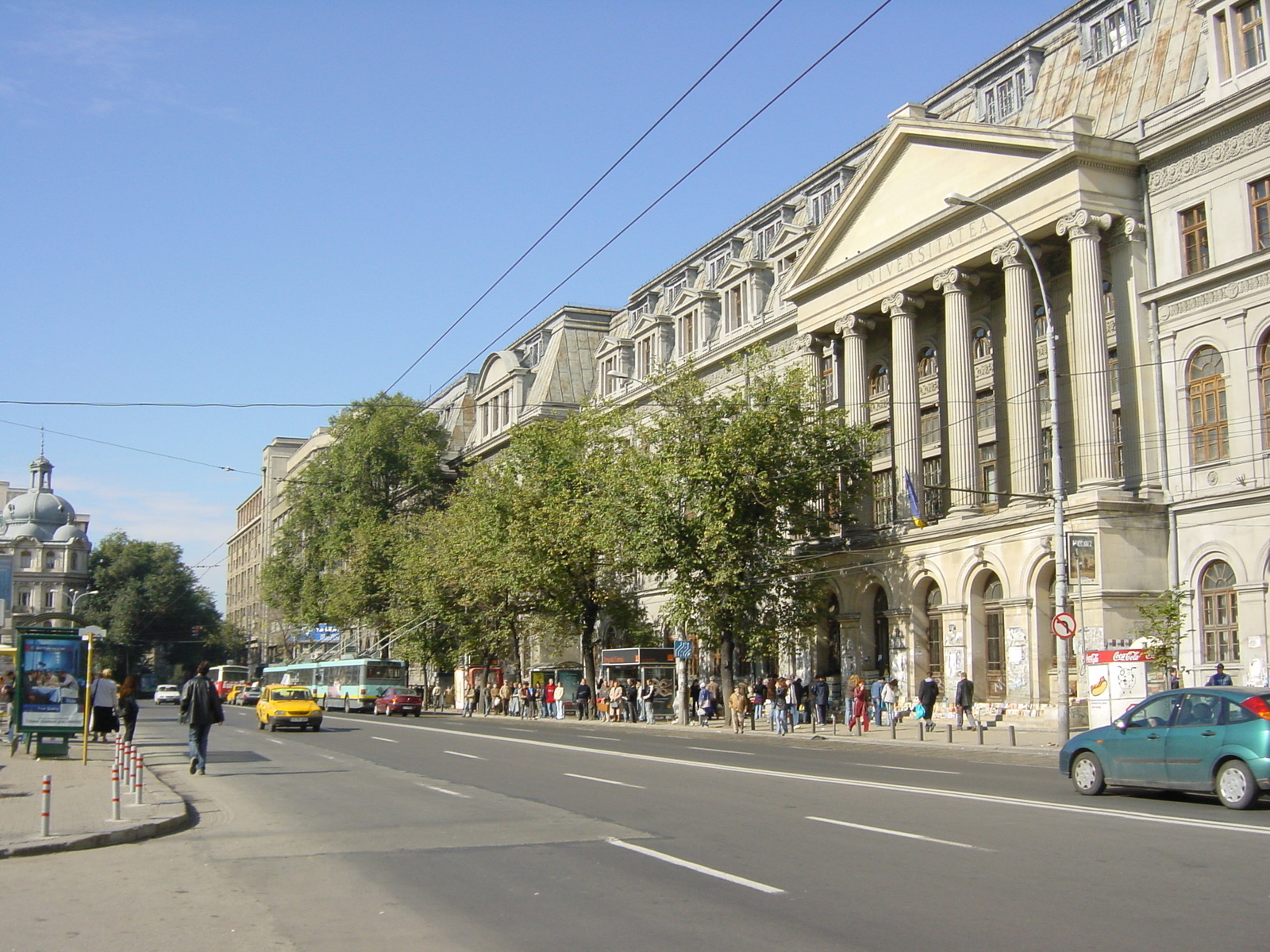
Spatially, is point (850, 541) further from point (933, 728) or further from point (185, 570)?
point (185, 570)

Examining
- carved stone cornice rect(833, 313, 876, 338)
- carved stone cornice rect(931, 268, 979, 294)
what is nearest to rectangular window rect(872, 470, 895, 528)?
carved stone cornice rect(833, 313, 876, 338)

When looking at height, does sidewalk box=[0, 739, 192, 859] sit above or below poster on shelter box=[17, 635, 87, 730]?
below

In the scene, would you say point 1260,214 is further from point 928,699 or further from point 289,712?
point 289,712

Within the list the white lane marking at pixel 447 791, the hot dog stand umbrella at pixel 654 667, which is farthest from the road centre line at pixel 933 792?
the hot dog stand umbrella at pixel 654 667

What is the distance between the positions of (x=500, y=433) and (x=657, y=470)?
35634mm

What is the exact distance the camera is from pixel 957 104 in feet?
143

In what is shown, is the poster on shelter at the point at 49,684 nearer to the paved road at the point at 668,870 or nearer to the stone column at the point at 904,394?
the paved road at the point at 668,870

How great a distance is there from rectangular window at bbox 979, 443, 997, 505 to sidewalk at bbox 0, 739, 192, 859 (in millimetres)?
26798

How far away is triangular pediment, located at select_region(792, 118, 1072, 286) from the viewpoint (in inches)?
1412

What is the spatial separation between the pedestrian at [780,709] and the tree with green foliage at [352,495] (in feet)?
125

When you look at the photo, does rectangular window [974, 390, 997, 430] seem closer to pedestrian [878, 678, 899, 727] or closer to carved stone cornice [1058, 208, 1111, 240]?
carved stone cornice [1058, 208, 1111, 240]

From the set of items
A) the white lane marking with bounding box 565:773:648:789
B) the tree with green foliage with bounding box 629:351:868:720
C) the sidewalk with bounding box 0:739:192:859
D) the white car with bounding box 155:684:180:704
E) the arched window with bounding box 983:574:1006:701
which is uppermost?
the tree with green foliage with bounding box 629:351:868:720

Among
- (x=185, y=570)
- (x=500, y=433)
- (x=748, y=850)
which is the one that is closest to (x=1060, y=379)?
(x=748, y=850)

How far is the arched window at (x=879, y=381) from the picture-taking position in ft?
146
